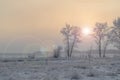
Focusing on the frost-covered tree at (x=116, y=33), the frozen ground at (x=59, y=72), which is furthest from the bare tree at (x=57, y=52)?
the frozen ground at (x=59, y=72)

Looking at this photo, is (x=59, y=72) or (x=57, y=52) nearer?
(x=59, y=72)

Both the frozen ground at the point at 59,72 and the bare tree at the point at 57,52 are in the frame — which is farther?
the bare tree at the point at 57,52

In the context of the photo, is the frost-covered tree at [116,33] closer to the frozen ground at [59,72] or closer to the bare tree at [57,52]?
the bare tree at [57,52]

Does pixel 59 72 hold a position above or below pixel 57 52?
below

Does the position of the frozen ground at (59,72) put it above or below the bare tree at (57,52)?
below

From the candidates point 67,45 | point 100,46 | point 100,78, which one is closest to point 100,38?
point 100,46

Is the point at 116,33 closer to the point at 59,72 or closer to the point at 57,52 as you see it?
the point at 57,52

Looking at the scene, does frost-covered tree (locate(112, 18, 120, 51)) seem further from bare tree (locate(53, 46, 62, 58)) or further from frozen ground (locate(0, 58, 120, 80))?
frozen ground (locate(0, 58, 120, 80))

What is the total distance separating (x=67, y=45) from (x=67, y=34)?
13.1ft

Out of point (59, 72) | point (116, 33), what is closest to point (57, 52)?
point (116, 33)

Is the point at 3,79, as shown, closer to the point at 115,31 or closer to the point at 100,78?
the point at 100,78

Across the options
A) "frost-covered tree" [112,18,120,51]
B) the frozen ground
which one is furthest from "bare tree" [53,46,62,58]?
the frozen ground

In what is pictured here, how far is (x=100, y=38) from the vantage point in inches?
3322

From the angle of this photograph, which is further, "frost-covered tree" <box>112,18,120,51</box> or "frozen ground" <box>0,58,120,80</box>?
"frost-covered tree" <box>112,18,120,51</box>
